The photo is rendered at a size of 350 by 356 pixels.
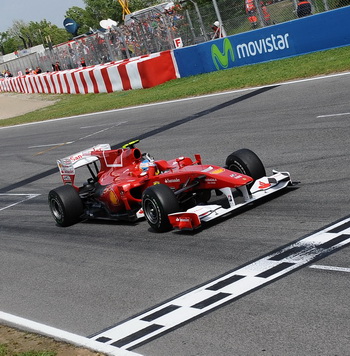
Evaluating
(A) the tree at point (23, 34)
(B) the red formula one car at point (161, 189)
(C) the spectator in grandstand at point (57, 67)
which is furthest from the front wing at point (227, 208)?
(A) the tree at point (23, 34)

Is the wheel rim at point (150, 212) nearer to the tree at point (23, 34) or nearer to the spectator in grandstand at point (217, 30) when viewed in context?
the spectator in grandstand at point (217, 30)

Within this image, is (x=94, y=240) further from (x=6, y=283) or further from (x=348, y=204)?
(x=348, y=204)

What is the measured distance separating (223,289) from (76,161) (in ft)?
16.3

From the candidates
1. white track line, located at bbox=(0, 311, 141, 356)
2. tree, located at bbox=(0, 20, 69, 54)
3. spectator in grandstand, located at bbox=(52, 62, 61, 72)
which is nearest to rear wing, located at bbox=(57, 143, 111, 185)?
white track line, located at bbox=(0, 311, 141, 356)

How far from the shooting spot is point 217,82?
943 inches

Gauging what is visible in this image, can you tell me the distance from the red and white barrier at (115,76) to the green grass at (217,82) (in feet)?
1.64

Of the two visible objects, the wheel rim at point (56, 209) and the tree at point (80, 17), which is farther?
the tree at point (80, 17)

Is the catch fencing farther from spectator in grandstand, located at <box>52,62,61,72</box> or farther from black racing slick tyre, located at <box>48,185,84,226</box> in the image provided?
black racing slick tyre, located at <box>48,185,84,226</box>

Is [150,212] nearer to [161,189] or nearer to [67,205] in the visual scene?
[161,189]

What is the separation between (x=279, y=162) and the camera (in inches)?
460

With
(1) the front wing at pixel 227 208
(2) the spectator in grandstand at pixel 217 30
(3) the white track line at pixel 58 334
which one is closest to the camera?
(3) the white track line at pixel 58 334

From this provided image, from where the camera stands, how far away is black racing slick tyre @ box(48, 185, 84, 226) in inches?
428

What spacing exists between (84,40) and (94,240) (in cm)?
3155

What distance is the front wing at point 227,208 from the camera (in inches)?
344
